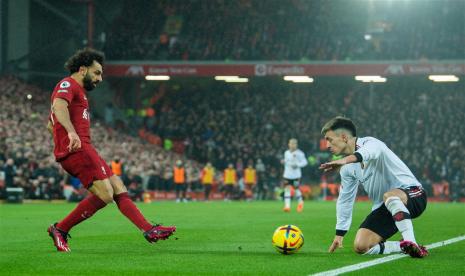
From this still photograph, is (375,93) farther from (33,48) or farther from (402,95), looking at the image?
(33,48)

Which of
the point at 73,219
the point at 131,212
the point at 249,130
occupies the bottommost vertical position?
the point at 249,130

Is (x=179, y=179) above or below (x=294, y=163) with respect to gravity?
below

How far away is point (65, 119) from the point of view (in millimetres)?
9969

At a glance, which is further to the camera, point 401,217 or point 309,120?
point 309,120

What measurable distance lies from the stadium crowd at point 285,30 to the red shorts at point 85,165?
110ft

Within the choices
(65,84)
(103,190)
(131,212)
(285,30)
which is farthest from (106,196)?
(285,30)

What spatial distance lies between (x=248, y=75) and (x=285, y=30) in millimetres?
3633

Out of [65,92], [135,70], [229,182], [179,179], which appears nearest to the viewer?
[65,92]

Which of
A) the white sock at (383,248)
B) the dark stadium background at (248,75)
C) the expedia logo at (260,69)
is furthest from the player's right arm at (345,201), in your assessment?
the expedia logo at (260,69)

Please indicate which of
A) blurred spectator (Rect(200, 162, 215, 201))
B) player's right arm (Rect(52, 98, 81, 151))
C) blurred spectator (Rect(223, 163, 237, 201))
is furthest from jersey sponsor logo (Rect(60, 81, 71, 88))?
blurred spectator (Rect(223, 163, 237, 201))

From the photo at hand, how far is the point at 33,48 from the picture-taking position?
43500mm

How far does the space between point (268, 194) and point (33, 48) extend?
13.4 m

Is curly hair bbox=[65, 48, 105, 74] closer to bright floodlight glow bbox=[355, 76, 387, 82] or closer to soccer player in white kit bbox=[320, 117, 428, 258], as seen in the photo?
soccer player in white kit bbox=[320, 117, 428, 258]

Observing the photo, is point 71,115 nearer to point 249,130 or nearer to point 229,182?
point 229,182
